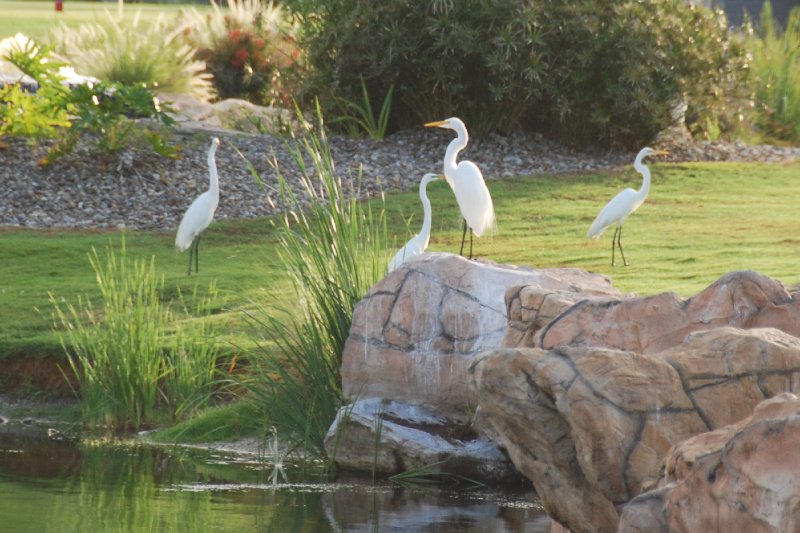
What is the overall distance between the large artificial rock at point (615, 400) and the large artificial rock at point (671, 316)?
0.73m

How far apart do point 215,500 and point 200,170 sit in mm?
9622

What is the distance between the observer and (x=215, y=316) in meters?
11.1

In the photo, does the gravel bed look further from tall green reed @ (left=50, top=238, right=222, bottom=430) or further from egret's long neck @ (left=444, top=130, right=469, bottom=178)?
tall green reed @ (left=50, top=238, right=222, bottom=430)

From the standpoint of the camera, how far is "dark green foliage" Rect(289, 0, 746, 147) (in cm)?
1802

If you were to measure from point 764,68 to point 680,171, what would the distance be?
5.85 metres

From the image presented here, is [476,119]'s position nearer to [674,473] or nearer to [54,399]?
[54,399]

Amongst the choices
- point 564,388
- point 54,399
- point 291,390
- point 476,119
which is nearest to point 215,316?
point 54,399

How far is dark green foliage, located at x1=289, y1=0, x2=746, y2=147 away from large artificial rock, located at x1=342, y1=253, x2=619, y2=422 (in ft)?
31.6

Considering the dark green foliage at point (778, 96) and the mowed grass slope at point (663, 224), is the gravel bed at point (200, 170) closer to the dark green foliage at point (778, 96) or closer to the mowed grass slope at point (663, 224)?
the mowed grass slope at point (663, 224)

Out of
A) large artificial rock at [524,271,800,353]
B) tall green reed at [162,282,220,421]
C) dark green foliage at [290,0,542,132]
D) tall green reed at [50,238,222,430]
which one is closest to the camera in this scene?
large artificial rock at [524,271,800,353]

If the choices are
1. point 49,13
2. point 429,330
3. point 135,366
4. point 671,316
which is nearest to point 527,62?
point 135,366

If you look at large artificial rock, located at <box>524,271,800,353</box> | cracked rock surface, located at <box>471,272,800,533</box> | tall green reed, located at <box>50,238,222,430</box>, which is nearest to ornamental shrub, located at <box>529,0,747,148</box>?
tall green reed, located at <box>50,238,222,430</box>

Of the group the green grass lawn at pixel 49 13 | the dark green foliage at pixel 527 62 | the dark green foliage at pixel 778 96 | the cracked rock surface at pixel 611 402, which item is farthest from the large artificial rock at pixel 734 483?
the green grass lawn at pixel 49 13

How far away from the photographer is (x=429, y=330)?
8367mm
